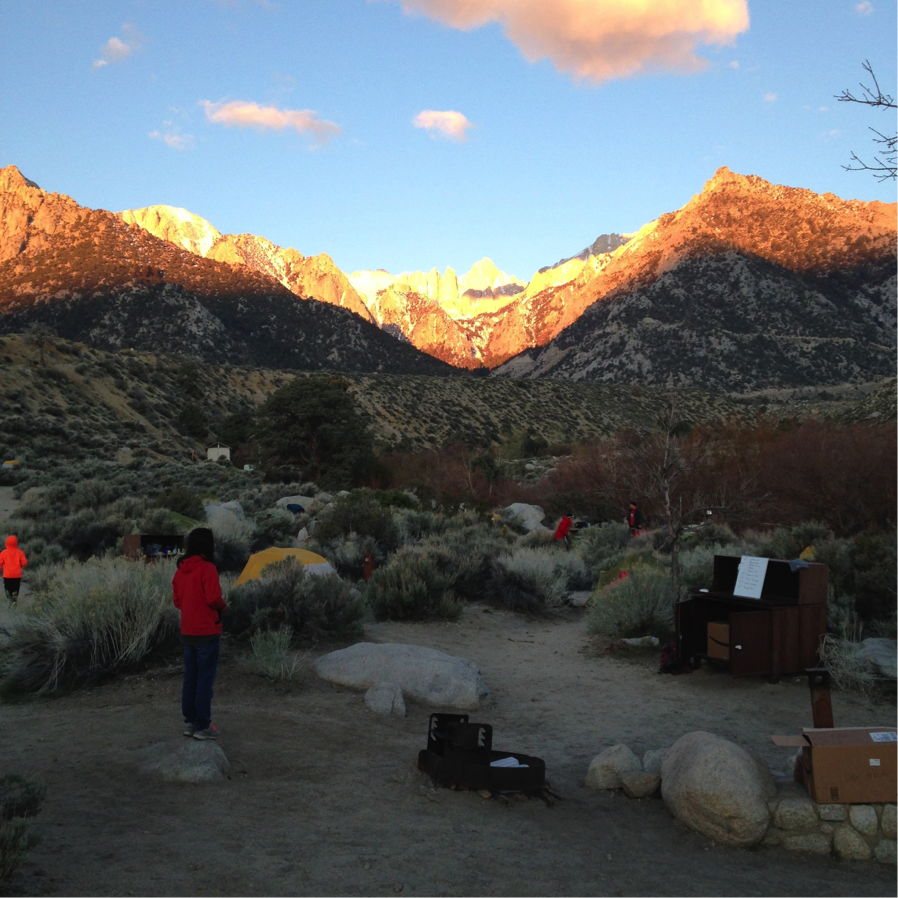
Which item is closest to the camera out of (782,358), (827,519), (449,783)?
(449,783)

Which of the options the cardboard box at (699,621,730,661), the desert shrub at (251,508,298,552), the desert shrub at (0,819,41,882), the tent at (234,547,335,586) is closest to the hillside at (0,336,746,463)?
the desert shrub at (251,508,298,552)

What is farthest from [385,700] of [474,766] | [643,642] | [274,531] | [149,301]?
[149,301]

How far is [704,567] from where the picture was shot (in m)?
12.4

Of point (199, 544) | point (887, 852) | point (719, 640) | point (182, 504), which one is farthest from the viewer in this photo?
point (182, 504)

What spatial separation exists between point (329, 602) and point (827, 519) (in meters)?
12.3

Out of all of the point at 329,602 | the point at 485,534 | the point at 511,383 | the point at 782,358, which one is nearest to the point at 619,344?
the point at 782,358

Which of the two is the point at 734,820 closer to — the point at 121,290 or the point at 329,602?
→ the point at 329,602

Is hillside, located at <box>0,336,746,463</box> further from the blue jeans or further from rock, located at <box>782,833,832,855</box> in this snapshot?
rock, located at <box>782,833,832,855</box>

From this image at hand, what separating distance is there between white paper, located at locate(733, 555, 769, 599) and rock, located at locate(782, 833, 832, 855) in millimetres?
3753

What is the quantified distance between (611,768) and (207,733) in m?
3.00

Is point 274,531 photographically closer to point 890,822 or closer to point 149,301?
point 890,822

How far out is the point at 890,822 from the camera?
181 inches

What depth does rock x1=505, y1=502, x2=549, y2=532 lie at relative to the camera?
25.1 metres

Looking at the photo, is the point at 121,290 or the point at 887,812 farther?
the point at 121,290
